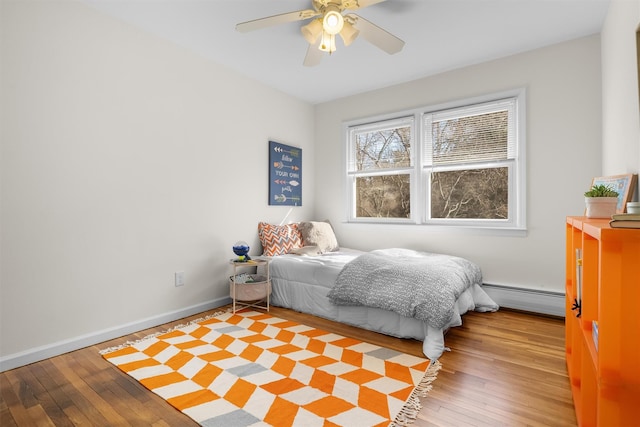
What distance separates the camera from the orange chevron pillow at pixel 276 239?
3.53m

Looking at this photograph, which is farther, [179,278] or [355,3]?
[179,278]

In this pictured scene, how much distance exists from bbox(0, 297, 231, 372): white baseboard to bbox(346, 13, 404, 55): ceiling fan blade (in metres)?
2.72

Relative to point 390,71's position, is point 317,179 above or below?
A: below

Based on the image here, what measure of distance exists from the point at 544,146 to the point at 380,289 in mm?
2076

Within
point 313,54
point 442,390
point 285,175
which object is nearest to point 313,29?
point 313,54

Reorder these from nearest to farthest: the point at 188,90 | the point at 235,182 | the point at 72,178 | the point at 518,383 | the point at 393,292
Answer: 1. the point at 518,383
2. the point at 72,178
3. the point at 393,292
4. the point at 188,90
5. the point at 235,182

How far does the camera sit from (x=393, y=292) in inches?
93.5

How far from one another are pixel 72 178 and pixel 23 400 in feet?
4.49

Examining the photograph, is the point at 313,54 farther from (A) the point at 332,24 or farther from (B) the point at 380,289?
(B) the point at 380,289

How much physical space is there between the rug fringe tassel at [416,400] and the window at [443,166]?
74.0 inches

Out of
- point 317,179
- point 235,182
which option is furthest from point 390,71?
point 235,182

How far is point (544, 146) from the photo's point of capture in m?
2.93

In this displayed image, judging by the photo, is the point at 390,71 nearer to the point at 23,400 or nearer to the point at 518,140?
the point at 518,140

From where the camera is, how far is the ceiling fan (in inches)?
76.4
